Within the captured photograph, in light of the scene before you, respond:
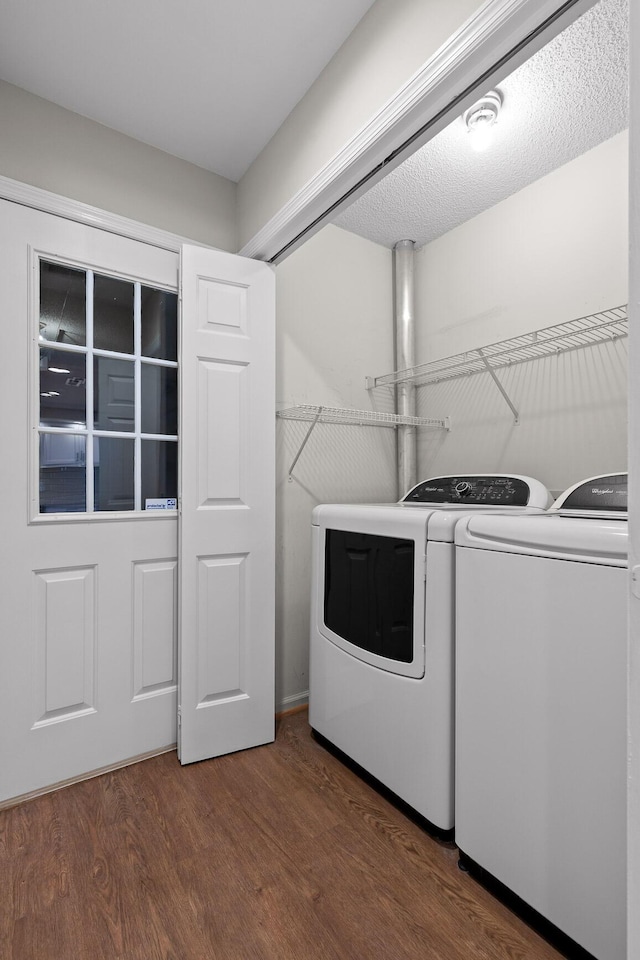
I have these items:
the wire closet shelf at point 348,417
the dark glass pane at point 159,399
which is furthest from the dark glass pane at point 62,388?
the wire closet shelf at point 348,417

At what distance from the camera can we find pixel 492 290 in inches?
91.0

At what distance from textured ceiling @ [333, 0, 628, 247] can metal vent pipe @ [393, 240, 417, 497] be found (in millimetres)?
126

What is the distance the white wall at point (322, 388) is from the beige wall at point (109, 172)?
41 centimetres

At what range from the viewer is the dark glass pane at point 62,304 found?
174 centimetres

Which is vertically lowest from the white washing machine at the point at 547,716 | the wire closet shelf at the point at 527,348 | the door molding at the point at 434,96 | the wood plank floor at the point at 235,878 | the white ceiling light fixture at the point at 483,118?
the wood plank floor at the point at 235,878

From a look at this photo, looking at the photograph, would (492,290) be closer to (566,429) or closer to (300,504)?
(566,429)

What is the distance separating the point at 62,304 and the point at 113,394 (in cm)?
36

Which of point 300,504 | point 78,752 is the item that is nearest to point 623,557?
point 300,504

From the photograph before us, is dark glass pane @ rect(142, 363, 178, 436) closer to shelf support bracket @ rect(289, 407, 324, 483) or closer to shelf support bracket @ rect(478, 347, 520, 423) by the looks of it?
shelf support bracket @ rect(289, 407, 324, 483)

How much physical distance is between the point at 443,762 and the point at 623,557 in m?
0.82

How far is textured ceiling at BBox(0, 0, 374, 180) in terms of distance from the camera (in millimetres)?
1439

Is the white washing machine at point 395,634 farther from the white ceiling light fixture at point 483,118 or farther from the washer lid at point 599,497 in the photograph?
the white ceiling light fixture at point 483,118

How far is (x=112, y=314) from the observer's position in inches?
74.0

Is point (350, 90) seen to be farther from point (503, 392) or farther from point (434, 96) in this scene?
point (503, 392)
